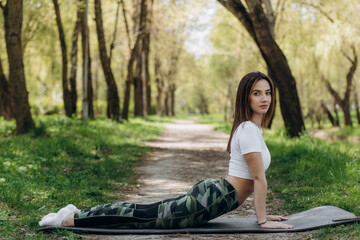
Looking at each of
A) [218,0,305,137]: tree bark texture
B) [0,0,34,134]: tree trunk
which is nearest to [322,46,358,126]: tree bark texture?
[218,0,305,137]: tree bark texture

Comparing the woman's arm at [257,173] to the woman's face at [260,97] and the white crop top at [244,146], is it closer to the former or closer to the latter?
the white crop top at [244,146]

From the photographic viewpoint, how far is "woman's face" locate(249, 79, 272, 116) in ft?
12.8

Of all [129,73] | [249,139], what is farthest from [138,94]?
[249,139]

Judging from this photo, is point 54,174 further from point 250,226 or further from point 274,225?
point 274,225

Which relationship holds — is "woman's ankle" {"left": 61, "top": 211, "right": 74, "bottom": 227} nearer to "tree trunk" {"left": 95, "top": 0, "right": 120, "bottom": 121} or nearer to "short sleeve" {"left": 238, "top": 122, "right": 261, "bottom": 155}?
"short sleeve" {"left": 238, "top": 122, "right": 261, "bottom": 155}

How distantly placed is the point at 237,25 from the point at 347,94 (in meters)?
8.48

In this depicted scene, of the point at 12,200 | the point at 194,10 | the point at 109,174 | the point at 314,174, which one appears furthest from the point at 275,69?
the point at 194,10

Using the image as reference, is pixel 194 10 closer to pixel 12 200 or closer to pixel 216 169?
pixel 216 169

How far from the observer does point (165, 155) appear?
1089 cm

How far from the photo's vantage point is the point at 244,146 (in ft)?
12.4

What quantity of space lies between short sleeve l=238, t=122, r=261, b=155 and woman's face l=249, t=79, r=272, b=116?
191 millimetres

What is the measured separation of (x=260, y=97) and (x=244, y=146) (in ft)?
1.67

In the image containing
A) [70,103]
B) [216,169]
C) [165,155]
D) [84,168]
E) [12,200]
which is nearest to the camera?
[12,200]

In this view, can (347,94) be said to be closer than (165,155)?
No
